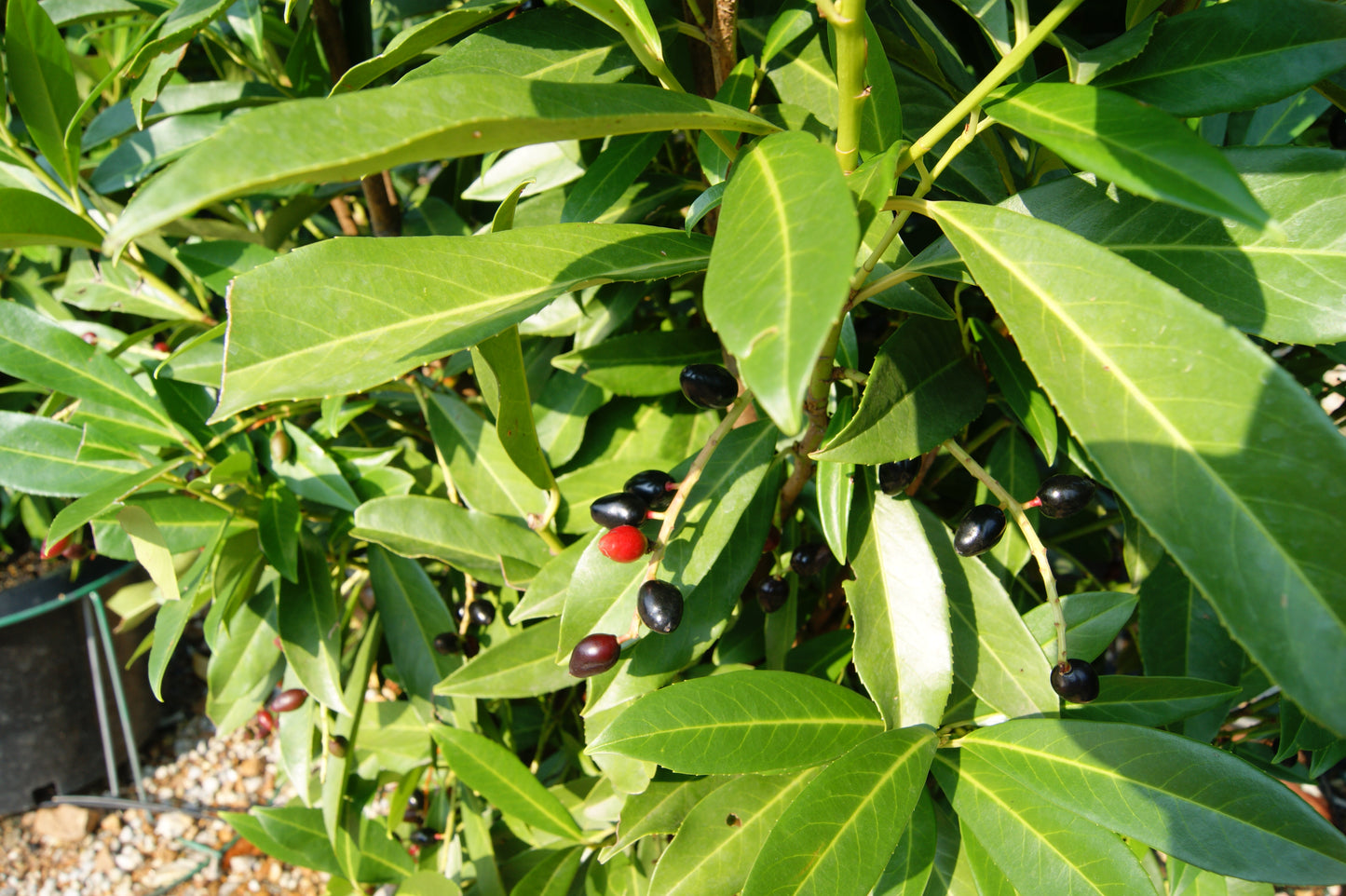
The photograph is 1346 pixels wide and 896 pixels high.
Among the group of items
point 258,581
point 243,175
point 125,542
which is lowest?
point 258,581

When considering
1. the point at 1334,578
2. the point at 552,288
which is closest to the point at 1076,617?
the point at 1334,578

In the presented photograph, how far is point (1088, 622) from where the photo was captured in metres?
0.73

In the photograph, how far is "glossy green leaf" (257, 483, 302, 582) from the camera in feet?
2.97

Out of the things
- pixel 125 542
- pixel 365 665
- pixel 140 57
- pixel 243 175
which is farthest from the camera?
pixel 365 665

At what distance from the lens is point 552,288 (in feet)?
1.72

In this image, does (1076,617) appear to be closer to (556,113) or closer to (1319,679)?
(1319,679)

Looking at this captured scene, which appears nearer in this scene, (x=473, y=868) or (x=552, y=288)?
(x=552, y=288)

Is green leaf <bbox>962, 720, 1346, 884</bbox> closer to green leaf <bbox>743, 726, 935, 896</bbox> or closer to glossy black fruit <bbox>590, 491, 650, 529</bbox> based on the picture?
green leaf <bbox>743, 726, 935, 896</bbox>

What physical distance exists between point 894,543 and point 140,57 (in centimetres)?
73

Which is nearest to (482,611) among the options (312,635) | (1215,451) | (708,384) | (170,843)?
(312,635)

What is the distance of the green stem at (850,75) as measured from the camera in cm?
46

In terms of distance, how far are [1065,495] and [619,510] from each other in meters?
0.33

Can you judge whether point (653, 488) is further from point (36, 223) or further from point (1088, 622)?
point (36, 223)

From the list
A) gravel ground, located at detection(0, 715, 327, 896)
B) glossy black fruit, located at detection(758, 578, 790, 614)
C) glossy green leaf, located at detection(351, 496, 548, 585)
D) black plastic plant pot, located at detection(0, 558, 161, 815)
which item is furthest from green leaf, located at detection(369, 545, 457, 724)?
black plastic plant pot, located at detection(0, 558, 161, 815)
